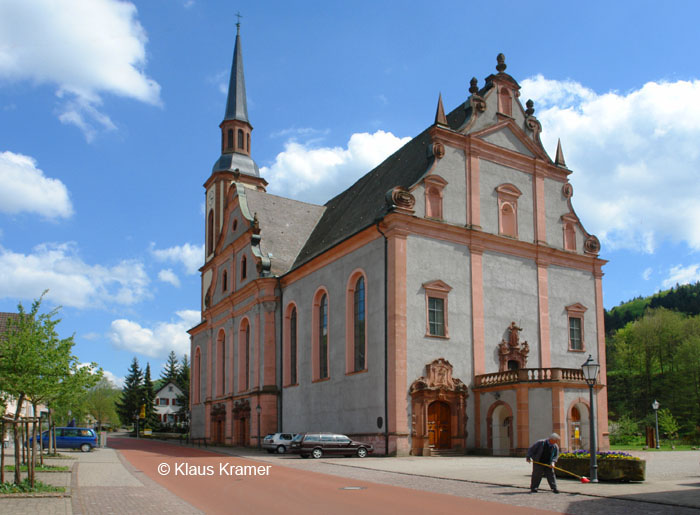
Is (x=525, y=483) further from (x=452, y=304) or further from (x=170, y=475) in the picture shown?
(x=452, y=304)

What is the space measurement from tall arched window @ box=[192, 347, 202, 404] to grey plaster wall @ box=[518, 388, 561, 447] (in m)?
37.3

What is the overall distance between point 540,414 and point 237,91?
49268mm

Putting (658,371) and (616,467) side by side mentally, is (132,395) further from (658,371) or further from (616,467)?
(616,467)

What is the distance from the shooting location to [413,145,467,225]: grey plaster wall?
35.5 meters

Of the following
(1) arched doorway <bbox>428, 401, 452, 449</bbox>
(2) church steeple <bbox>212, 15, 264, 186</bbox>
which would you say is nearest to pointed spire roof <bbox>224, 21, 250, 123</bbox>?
(2) church steeple <bbox>212, 15, 264, 186</bbox>

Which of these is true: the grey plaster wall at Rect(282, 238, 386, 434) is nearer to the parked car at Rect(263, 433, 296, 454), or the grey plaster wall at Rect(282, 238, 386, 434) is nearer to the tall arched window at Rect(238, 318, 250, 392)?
the parked car at Rect(263, 433, 296, 454)

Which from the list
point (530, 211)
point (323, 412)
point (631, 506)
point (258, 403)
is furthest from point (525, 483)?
point (258, 403)

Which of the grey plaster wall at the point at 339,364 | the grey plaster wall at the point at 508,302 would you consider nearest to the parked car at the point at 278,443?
the grey plaster wall at the point at 339,364

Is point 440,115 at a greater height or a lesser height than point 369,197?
greater

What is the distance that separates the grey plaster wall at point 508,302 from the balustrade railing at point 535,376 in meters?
1.91

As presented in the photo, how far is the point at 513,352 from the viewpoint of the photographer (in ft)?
118

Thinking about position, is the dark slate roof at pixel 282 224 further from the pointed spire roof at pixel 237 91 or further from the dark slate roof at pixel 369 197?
the pointed spire roof at pixel 237 91

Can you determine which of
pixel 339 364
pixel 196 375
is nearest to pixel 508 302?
pixel 339 364

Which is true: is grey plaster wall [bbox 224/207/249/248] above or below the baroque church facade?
above
